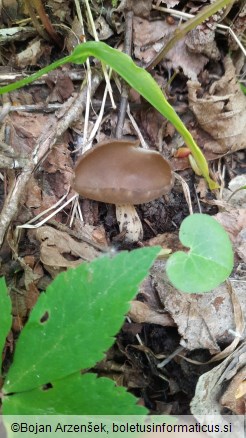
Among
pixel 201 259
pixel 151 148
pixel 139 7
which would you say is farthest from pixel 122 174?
pixel 139 7

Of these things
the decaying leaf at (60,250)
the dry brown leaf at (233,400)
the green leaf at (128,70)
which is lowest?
the dry brown leaf at (233,400)

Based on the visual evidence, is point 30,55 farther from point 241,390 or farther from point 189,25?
point 241,390

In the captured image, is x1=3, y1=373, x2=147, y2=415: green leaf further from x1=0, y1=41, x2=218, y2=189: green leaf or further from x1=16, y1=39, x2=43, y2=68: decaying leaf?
x1=16, y1=39, x2=43, y2=68: decaying leaf

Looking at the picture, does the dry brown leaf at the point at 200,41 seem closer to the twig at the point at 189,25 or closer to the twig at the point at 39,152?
the twig at the point at 189,25

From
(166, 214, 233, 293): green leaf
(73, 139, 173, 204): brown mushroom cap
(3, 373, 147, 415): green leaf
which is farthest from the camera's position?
(73, 139, 173, 204): brown mushroom cap

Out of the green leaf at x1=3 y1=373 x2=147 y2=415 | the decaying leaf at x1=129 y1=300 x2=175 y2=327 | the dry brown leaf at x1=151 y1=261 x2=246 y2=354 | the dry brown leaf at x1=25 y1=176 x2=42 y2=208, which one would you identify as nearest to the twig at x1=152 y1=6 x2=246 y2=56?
the dry brown leaf at x1=25 y1=176 x2=42 y2=208

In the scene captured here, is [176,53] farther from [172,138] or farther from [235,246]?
[235,246]

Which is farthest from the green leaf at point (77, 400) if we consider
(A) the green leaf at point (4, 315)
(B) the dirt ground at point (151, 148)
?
(B) the dirt ground at point (151, 148)

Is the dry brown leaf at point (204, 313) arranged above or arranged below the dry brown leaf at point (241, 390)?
above
